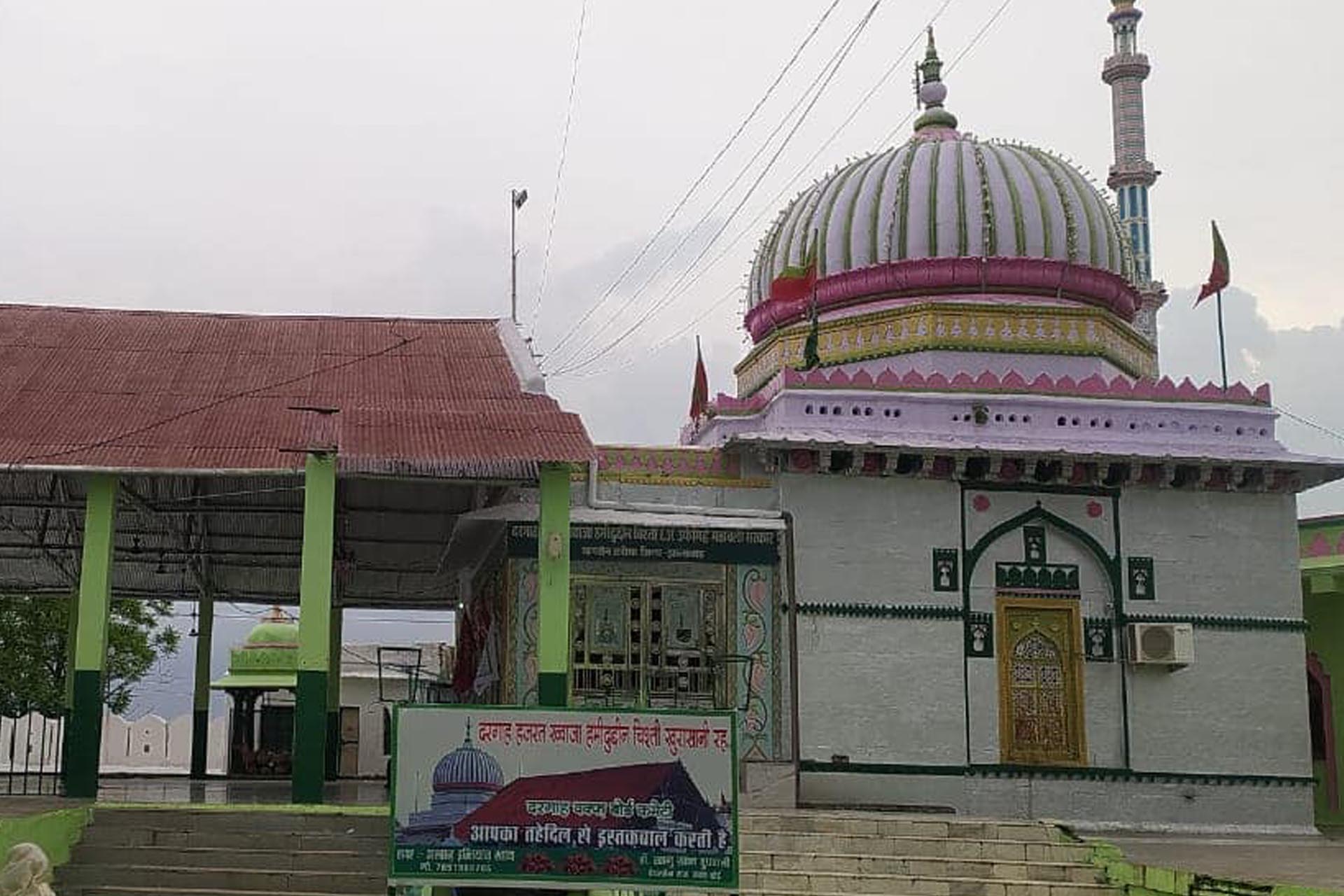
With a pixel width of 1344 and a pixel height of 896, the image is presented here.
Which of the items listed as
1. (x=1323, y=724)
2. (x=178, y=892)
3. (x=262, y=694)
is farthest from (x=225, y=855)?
(x=262, y=694)

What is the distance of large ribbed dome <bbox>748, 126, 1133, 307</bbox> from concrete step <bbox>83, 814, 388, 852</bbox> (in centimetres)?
1104

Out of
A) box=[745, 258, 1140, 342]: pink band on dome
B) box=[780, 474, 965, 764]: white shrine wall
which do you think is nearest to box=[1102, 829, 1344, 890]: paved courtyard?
box=[780, 474, 965, 764]: white shrine wall

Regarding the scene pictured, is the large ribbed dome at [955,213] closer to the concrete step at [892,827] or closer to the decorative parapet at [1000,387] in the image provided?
the decorative parapet at [1000,387]

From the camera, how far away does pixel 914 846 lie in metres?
14.2

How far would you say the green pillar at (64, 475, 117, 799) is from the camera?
1453 cm

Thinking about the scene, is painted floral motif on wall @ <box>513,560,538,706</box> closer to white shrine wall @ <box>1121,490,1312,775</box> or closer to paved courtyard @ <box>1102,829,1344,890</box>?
paved courtyard @ <box>1102,829,1344,890</box>

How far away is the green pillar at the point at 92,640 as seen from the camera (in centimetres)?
1453

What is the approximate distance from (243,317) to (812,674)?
873cm

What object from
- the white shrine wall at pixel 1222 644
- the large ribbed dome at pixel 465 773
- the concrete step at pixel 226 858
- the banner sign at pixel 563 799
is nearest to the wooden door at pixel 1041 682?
the white shrine wall at pixel 1222 644

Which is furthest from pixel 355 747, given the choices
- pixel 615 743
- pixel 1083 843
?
pixel 615 743

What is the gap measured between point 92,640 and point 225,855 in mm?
2919

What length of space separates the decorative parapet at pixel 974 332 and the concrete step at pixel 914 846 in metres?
7.75

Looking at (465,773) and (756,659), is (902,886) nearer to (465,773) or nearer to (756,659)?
(756,659)

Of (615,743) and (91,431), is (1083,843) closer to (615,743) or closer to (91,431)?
(615,743)
